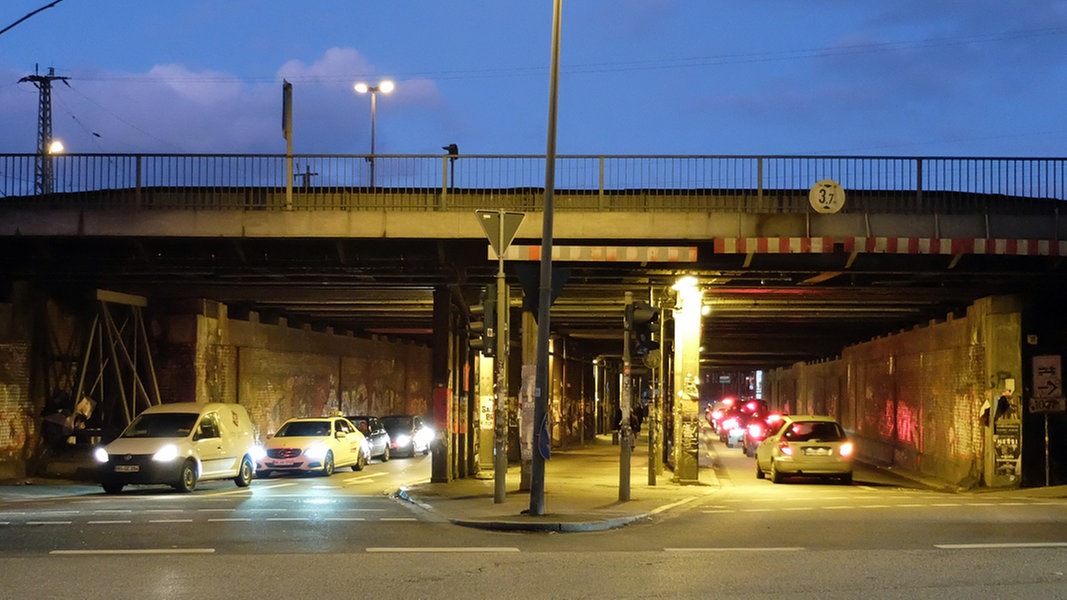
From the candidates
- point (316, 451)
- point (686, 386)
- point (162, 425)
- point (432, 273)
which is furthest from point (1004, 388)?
point (162, 425)

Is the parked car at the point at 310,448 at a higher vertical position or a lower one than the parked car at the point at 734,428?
higher

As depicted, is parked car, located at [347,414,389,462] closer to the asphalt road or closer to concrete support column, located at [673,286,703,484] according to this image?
concrete support column, located at [673,286,703,484]

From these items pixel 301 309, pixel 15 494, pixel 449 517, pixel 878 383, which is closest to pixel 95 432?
pixel 15 494

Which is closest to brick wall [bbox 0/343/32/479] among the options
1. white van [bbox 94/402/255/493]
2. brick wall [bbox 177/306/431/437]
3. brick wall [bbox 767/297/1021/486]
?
white van [bbox 94/402/255/493]

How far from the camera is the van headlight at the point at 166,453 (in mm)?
23172

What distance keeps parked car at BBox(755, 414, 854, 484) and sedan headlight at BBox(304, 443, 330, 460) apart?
1097 cm

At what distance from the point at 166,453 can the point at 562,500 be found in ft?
25.1

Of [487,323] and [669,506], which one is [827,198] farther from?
[487,323]

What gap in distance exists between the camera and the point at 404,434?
42531mm

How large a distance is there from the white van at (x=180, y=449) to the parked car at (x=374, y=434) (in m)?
10.9

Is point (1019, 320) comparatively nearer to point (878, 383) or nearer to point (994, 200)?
point (994, 200)

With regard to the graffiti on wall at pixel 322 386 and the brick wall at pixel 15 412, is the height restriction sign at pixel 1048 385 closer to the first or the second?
the graffiti on wall at pixel 322 386

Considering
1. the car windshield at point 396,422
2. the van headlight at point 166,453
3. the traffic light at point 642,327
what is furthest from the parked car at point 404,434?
the traffic light at point 642,327

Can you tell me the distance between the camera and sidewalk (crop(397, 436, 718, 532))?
16.8m
